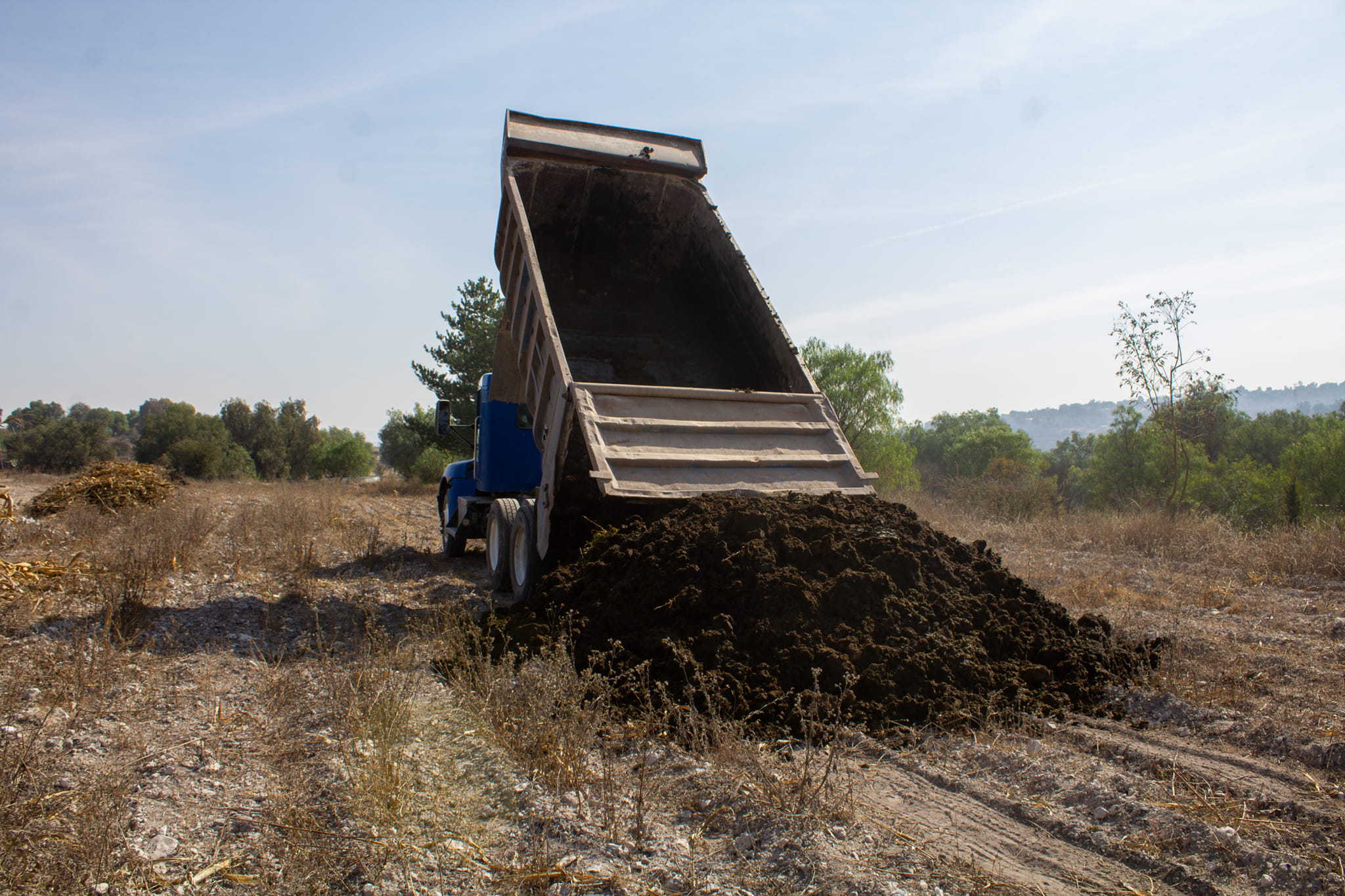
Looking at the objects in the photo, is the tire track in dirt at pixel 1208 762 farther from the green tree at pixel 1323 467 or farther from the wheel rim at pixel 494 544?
the green tree at pixel 1323 467

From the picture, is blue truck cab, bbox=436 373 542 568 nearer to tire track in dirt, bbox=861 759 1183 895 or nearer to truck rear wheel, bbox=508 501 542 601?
truck rear wheel, bbox=508 501 542 601

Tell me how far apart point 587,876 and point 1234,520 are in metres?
14.5

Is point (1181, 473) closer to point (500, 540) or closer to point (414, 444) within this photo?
point (500, 540)

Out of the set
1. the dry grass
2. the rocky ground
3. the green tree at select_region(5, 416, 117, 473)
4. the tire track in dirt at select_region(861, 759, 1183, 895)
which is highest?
the green tree at select_region(5, 416, 117, 473)

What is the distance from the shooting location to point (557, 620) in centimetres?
445

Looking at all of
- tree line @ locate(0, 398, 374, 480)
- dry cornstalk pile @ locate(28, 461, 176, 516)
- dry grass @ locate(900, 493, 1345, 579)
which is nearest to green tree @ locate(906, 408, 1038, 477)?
tree line @ locate(0, 398, 374, 480)

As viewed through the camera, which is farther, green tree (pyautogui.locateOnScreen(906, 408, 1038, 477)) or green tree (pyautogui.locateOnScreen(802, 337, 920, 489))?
green tree (pyautogui.locateOnScreen(906, 408, 1038, 477))

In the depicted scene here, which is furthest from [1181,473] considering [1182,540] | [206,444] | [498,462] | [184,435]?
[184,435]

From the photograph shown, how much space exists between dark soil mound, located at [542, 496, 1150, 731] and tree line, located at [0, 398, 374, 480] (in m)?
22.3

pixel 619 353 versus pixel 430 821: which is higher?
pixel 619 353

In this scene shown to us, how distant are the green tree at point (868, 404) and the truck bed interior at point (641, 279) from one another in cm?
1913

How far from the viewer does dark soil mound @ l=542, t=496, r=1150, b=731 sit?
3.78 m

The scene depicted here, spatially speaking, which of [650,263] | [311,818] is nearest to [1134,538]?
Answer: [650,263]

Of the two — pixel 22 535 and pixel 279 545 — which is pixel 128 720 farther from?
pixel 22 535
